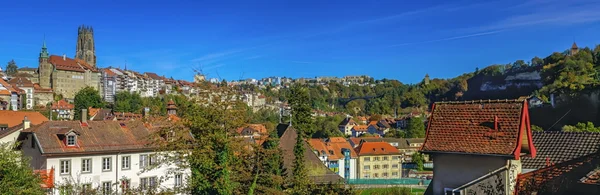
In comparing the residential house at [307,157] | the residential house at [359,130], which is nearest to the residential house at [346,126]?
the residential house at [359,130]

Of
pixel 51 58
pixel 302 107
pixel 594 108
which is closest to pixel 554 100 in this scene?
pixel 594 108

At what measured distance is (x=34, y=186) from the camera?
14148 millimetres

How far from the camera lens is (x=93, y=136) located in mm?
26422

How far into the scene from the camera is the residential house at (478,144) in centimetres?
1017

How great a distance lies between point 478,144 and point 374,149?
186ft

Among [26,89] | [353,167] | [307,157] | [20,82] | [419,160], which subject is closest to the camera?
[307,157]

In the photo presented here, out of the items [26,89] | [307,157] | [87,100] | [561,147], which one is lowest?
[307,157]

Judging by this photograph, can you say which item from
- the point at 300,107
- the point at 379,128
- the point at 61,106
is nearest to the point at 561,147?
the point at 300,107

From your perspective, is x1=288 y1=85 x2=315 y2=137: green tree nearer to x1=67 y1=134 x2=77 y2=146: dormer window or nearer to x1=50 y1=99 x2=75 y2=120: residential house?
x1=67 y1=134 x2=77 y2=146: dormer window

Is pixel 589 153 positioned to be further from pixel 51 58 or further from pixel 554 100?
pixel 51 58

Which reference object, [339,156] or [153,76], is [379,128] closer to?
[339,156]

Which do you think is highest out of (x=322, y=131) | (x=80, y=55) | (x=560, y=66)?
(x=80, y=55)

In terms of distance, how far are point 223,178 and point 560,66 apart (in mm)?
79939

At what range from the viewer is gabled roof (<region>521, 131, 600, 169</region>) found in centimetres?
1105
